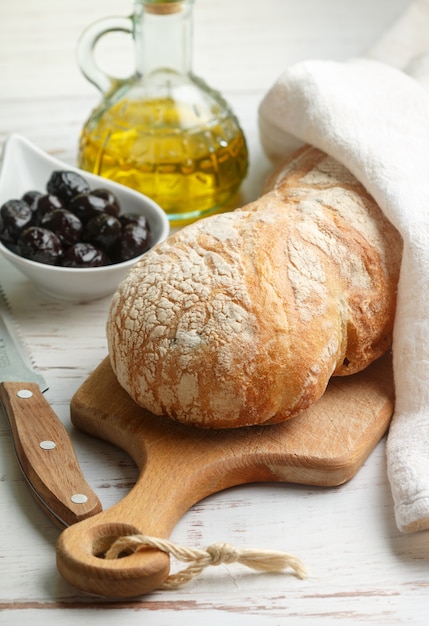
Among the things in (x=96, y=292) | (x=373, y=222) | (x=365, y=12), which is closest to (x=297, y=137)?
(x=373, y=222)

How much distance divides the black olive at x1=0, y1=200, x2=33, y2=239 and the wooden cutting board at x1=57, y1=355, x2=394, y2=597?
0.99 ft

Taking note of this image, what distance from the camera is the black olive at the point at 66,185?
1557mm

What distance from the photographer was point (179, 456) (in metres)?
1.15

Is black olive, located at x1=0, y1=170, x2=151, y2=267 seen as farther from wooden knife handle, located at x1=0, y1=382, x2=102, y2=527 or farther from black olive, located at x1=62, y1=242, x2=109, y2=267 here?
wooden knife handle, located at x1=0, y1=382, x2=102, y2=527

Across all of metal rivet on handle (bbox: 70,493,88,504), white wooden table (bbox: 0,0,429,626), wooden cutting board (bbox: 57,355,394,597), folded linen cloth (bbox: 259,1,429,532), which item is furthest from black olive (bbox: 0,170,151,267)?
metal rivet on handle (bbox: 70,493,88,504)

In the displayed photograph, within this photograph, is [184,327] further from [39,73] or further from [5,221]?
[39,73]

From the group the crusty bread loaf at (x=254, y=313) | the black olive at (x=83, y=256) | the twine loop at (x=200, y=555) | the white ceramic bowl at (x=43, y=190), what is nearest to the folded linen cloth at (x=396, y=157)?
the crusty bread loaf at (x=254, y=313)

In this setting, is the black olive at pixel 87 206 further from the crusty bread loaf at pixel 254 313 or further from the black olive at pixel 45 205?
the crusty bread loaf at pixel 254 313

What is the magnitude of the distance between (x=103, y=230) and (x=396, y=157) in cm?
47

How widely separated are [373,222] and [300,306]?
9.3 inches

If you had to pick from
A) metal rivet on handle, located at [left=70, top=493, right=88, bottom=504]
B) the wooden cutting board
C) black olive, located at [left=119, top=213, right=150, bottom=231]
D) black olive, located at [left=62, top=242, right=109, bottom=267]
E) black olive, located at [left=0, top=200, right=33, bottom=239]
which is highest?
black olive, located at [left=0, top=200, right=33, bottom=239]

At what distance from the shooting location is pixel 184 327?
1.16m

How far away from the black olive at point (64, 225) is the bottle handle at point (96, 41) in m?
0.39

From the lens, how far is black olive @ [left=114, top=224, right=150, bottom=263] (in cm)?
148
